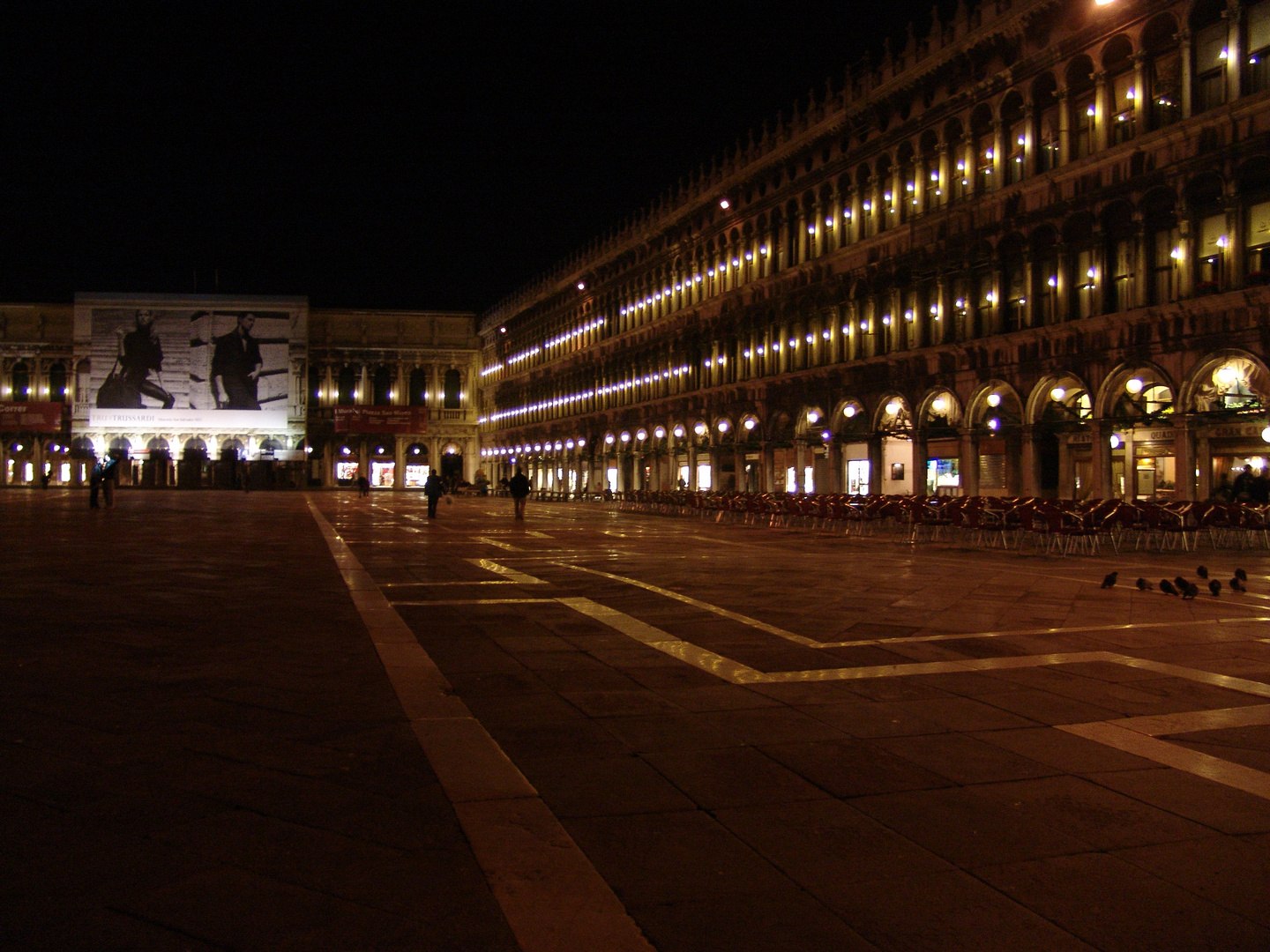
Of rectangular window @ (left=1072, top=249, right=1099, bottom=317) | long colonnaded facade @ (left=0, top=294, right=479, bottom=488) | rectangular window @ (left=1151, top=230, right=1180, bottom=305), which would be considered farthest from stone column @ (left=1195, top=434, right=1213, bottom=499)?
long colonnaded facade @ (left=0, top=294, right=479, bottom=488)

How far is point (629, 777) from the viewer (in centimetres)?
466

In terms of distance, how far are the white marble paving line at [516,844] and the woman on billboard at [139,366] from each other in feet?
281

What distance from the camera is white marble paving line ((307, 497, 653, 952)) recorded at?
3123mm

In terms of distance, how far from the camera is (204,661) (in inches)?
280

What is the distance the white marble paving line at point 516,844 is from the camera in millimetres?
3123

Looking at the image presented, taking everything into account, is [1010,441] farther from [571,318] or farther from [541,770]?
[571,318]

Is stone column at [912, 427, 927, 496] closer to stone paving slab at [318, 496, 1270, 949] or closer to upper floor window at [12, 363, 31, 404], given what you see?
stone paving slab at [318, 496, 1270, 949]

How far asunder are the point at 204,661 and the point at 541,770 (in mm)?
3558

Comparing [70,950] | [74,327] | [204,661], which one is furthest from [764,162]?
[74,327]

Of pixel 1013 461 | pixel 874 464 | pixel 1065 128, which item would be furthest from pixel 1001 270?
pixel 874 464

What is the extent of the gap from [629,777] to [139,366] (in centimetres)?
8854

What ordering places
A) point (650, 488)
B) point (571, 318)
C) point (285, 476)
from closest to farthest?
point (650, 488) < point (571, 318) < point (285, 476)

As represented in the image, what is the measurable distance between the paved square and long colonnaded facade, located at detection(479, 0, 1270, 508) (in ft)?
58.6

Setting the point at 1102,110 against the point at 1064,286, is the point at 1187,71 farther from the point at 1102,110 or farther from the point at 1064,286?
the point at 1064,286
